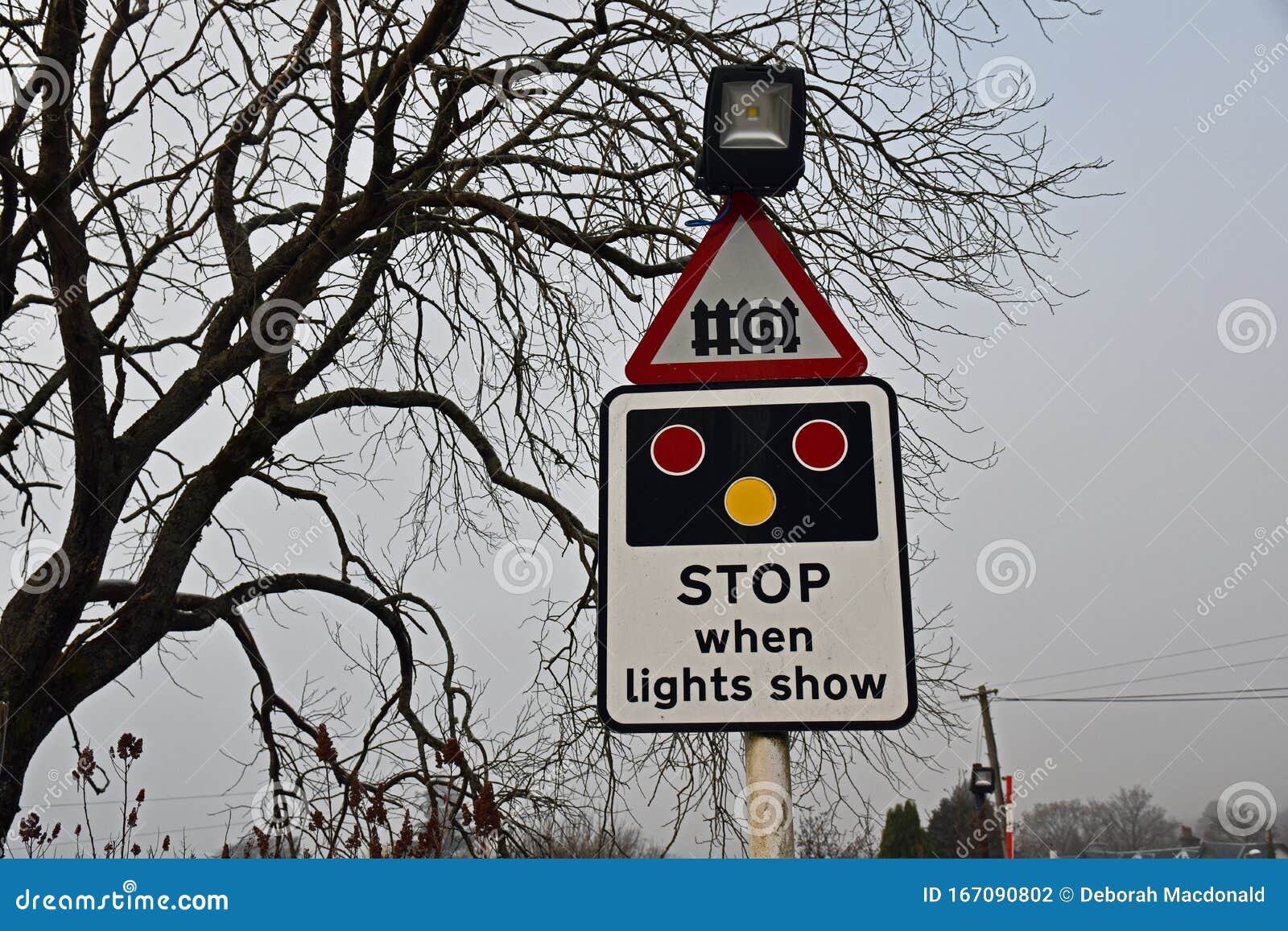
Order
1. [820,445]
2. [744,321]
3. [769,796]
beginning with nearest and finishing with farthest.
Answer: [769,796]
[820,445]
[744,321]

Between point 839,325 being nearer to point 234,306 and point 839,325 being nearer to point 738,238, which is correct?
point 738,238

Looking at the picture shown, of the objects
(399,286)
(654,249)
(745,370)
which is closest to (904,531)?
(745,370)

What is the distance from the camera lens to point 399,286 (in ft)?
20.0

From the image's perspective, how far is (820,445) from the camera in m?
1.89

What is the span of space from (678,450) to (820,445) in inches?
10.0

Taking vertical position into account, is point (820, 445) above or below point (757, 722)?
above

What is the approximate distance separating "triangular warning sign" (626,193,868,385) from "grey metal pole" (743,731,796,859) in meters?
0.67

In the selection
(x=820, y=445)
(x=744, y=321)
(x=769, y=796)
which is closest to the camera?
(x=769, y=796)

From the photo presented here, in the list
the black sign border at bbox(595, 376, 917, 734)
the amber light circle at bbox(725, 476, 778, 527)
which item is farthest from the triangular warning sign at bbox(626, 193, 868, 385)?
the amber light circle at bbox(725, 476, 778, 527)

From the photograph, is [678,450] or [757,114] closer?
[678,450]

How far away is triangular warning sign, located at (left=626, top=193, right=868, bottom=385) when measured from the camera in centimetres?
203

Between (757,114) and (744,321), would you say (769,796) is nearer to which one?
(744,321)

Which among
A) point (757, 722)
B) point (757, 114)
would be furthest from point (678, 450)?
point (757, 114)

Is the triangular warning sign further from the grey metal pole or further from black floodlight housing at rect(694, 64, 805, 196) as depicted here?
the grey metal pole
